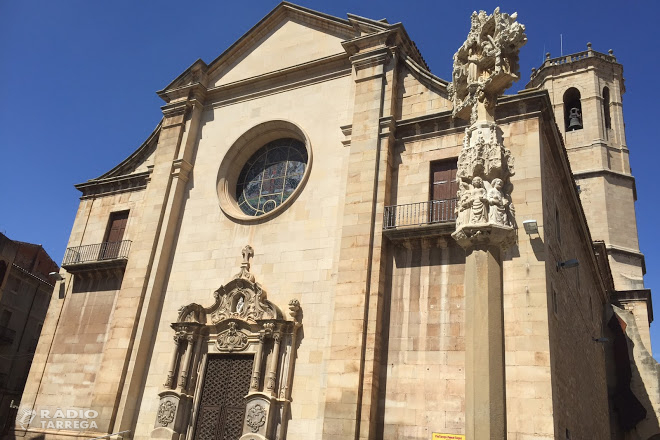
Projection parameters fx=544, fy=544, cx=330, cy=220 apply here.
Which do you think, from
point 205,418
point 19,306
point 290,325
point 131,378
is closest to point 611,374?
point 290,325

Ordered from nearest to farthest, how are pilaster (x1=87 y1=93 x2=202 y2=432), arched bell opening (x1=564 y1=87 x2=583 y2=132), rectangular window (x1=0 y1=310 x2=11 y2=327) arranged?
pilaster (x1=87 y1=93 x2=202 y2=432)
rectangular window (x1=0 y1=310 x2=11 y2=327)
arched bell opening (x1=564 y1=87 x2=583 y2=132)

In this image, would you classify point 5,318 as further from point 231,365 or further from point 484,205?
point 484,205

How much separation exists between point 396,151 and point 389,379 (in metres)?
5.84

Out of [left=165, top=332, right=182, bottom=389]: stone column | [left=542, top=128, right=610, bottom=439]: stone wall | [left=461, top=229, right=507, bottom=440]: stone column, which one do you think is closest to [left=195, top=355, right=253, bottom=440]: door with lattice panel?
[left=165, top=332, right=182, bottom=389]: stone column

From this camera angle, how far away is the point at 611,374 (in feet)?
70.3

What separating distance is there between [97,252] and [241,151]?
5.91 metres

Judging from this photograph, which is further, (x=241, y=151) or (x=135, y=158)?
(x=135, y=158)

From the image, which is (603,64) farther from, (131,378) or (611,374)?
(131,378)

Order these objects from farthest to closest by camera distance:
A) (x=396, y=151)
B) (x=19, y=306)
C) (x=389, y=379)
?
(x=19, y=306) → (x=396, y=151) → (x=389, y=379)

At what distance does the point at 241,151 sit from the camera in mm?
17266

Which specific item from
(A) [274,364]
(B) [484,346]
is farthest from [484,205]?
(A) [274,364]

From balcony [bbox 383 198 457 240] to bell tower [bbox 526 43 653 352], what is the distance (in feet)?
48.5

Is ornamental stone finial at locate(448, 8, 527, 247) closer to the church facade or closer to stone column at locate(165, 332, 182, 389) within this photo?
the church facade

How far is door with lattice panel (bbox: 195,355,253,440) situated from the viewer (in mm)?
13164
